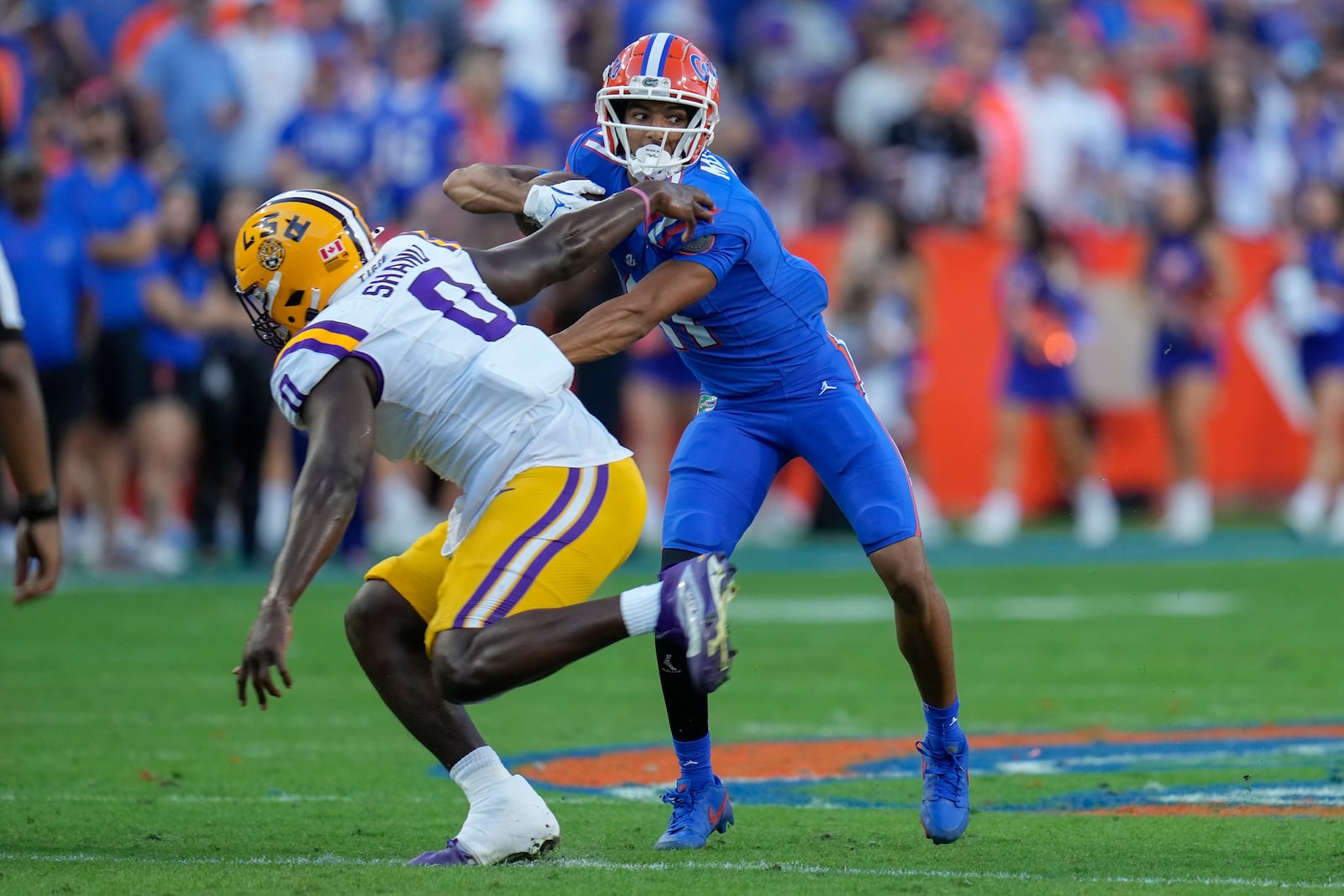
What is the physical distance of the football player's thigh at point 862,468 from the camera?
551 cm

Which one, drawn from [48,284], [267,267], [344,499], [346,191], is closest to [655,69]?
[267,267]

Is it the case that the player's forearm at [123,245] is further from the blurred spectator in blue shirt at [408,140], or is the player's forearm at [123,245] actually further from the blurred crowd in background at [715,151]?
the blurred spectator in blue shirt at [408,140]

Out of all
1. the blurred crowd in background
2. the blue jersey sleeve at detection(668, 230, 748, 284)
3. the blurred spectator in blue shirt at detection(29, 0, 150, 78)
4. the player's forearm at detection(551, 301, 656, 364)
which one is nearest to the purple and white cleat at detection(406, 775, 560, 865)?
the player's forearm at detection(551, 301, 656, 364)

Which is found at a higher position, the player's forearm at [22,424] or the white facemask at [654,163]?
the white facemask at [654,163]

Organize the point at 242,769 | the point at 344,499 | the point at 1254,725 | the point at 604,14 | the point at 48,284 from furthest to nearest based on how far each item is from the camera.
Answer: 1. the point at 604,14
2. the point at 48,284
3. the point at 1254,725
4. the point at 242,769
5. the point at 344,499

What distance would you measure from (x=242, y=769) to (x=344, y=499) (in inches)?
94.9

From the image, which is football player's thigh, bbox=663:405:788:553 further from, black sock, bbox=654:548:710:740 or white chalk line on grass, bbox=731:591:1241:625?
white chalk line on grass, bbox=731:591:1241:625

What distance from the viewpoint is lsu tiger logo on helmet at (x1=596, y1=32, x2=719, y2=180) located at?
547 cm

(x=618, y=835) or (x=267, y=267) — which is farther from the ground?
(x=267, y=267)

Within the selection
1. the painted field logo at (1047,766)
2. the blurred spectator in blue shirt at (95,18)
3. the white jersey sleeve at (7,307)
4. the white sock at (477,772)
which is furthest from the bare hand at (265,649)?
the blurred spectator in blue shirt at (95,18)

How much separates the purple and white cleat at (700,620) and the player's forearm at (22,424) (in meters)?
1.90

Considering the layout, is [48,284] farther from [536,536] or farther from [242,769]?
[536,536]

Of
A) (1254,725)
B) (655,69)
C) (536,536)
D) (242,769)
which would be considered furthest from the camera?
(1254,725)

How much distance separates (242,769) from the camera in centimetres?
668
